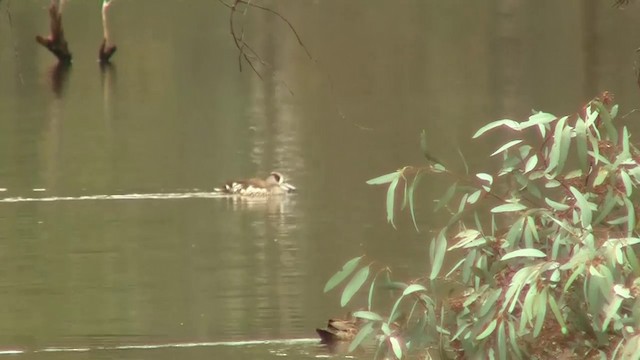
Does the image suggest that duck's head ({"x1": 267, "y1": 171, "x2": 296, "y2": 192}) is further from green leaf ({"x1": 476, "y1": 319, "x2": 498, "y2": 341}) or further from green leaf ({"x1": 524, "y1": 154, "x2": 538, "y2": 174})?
green leaf ({"x1": 476, "y1": 319, "x2": 498, "y2": 341})

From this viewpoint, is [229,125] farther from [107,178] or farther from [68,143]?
[107,178]

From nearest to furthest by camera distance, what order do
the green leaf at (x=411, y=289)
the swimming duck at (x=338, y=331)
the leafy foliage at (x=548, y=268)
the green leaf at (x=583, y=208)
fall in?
the leafy foliage at (x=548, y=268) < the green leaf at (x=583, y=208) < the green leaf at (x=411, y=289) < the swimming duck at (x=338, y=331)

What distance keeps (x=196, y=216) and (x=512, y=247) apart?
Result: 1102 centimetres

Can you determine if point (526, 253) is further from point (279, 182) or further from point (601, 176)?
point (279, 182)

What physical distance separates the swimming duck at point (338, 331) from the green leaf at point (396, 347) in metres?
4.04

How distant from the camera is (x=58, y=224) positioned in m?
17.0

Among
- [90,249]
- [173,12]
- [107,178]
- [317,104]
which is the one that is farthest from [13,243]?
[173,12]

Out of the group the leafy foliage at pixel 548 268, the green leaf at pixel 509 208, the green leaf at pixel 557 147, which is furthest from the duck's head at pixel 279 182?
the green leaf at pixel 557 147

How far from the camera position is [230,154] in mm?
22672

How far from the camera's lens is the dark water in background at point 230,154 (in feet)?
41.4

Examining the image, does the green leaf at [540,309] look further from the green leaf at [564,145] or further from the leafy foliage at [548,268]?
the green leaf at [564,145]

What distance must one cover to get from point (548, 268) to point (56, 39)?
109 ft

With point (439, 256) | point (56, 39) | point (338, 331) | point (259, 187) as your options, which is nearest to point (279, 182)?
point (259, 187)

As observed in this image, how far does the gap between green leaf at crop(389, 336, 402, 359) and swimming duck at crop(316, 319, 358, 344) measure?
404 centimetres
